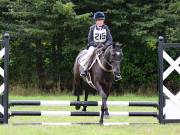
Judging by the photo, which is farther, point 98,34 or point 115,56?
point 98,34

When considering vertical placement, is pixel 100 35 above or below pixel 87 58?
above

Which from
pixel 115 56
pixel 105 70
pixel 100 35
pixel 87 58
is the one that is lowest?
pixel 105 70

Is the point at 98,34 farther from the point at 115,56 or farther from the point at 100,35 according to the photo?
the point at 115,56

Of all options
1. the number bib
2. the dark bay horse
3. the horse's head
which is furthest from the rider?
the horse's head

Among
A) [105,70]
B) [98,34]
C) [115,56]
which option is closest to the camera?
[115,56]

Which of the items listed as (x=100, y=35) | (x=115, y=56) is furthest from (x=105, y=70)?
(x=100, y=35)

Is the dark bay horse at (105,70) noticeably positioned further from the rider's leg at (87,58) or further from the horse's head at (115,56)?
the rider's leg at (87,58)

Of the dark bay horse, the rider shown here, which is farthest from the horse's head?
the rider

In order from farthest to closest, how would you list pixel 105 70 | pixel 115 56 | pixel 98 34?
pixel 98 34
pixel 105 70
pixel 115 56

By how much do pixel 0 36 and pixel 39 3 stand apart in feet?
7.88

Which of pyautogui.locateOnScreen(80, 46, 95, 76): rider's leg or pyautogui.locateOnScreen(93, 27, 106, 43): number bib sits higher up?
pyautogui.locateOnScreen(93, 27, 106, 43): number bib

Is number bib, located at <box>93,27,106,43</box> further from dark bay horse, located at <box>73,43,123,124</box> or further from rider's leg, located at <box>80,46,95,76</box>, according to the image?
dark bay horse, located at <box>73,43,123,124</box>

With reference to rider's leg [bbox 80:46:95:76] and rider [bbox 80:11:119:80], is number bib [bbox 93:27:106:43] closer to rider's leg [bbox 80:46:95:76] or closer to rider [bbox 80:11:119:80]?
rider [bbox 80:11:119:80]

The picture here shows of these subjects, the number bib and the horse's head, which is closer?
the horse's head
